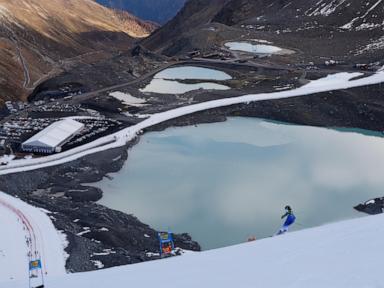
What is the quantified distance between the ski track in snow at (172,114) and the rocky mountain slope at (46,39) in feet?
101

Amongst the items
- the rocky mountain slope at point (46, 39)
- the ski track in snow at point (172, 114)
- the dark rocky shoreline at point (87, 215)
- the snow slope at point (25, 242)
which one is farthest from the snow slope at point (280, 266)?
the rocky mountain slope at point (46, 39)

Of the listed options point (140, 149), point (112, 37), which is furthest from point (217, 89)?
point (112, 37)

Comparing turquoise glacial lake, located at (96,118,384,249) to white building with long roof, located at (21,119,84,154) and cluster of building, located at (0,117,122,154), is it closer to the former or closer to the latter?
cluster of building, located at (0,117,122,154)

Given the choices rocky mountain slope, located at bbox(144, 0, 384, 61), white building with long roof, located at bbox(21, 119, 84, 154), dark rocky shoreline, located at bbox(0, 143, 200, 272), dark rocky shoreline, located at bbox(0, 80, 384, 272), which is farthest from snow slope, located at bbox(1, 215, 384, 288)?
rocky mountain slope, located at bbox(144, 0, 384, 61)

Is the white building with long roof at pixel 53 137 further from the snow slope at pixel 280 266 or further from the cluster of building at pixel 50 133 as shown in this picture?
the snow slope at pixel 280 266

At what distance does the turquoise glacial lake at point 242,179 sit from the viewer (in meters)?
28.3

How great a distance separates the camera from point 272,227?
89.4ft

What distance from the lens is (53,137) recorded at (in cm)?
4219

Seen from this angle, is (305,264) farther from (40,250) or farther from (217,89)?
(217,89)

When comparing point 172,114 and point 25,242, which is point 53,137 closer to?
point 172,114

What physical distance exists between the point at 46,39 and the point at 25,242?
102727 mm

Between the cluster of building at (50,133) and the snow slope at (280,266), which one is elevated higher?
the cluster of building at (50,133)

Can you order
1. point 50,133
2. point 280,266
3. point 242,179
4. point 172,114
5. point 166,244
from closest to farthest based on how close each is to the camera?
point 280,266 < point 166,244 < point 242,179 < point 50,133 < point 172,114

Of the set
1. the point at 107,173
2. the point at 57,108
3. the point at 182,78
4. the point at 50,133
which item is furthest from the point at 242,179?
the point at 182,78
